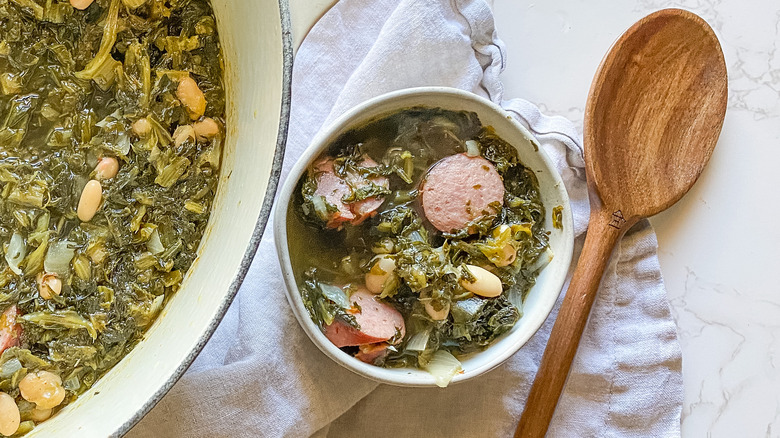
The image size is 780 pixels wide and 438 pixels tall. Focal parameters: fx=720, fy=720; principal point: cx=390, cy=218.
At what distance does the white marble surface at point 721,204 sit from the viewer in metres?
2.06

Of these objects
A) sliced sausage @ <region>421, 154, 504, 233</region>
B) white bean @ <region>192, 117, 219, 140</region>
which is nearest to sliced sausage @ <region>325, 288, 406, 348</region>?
sliced sausage @ <region>421, 154, 504, 233</region>

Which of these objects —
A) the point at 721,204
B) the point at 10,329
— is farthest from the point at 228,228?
the point at 721,204

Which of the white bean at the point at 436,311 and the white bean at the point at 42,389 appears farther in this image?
the white bean at the point at 436,311

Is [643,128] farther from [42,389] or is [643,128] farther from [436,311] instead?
[42,389]

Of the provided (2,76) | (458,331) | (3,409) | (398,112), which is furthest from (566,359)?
(2,76)

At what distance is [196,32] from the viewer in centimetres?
161

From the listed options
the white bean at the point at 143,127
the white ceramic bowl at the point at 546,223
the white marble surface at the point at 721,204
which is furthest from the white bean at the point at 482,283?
the white bean at the point at 143,127

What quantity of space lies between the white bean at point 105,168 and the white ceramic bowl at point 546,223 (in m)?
0.37

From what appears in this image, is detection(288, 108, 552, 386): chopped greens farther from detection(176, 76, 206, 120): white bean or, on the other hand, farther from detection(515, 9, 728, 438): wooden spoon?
detection(176, 76, 206, 120): white bean

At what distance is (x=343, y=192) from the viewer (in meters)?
1.78

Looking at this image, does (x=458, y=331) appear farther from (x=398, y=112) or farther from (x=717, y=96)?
(x=717, y=96)

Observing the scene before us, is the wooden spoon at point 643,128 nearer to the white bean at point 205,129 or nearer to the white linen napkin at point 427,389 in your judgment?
the white linen napkin at point 427,389

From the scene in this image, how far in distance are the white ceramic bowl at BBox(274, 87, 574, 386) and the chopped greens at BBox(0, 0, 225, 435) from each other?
23 cm

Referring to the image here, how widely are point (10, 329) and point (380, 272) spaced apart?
82 centimetres
